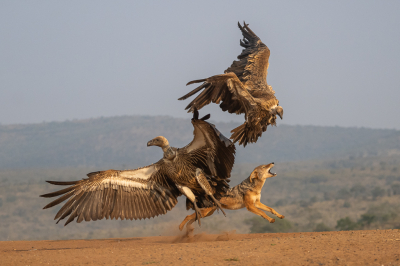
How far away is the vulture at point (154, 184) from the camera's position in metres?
9.20

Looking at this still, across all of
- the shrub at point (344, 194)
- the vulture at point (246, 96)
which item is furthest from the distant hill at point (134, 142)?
the vulture at point (246, 96)

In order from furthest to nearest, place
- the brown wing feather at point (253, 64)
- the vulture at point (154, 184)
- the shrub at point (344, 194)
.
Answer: the shrub at point (344, 194)
the brown wing feather at point (253, 64)
the vulture at point (154, 184)

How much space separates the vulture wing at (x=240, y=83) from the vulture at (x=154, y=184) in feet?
2.60

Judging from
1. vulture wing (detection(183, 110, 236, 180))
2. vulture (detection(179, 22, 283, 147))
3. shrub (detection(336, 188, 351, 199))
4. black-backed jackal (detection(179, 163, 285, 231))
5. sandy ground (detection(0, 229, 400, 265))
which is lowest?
shrub (detection(336, 188, 351, 199))

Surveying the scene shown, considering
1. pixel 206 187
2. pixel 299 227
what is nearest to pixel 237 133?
pixel 206 187

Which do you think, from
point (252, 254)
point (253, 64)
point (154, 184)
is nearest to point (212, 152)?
point (154, 184)

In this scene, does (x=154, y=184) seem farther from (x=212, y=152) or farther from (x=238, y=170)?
(x=238, y=170)

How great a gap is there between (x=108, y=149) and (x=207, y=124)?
9098 cm

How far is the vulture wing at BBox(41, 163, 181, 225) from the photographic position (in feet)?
30.5

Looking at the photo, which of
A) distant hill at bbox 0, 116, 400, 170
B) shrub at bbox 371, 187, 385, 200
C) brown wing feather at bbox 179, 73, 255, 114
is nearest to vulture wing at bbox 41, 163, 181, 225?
brown wing feather at bbox 179, 73, 255, 114

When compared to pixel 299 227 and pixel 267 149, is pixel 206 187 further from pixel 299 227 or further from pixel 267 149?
pixel 267 149

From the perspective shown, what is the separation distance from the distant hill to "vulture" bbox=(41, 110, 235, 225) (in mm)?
79721

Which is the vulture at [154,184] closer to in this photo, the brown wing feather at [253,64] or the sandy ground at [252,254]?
the sandy ground at [252,254]

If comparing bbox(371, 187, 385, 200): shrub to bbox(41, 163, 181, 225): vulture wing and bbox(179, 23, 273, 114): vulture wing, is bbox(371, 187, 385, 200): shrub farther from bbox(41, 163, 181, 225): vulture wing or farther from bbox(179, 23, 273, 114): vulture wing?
bbox(41, 163, 181, 225): vulture wing
